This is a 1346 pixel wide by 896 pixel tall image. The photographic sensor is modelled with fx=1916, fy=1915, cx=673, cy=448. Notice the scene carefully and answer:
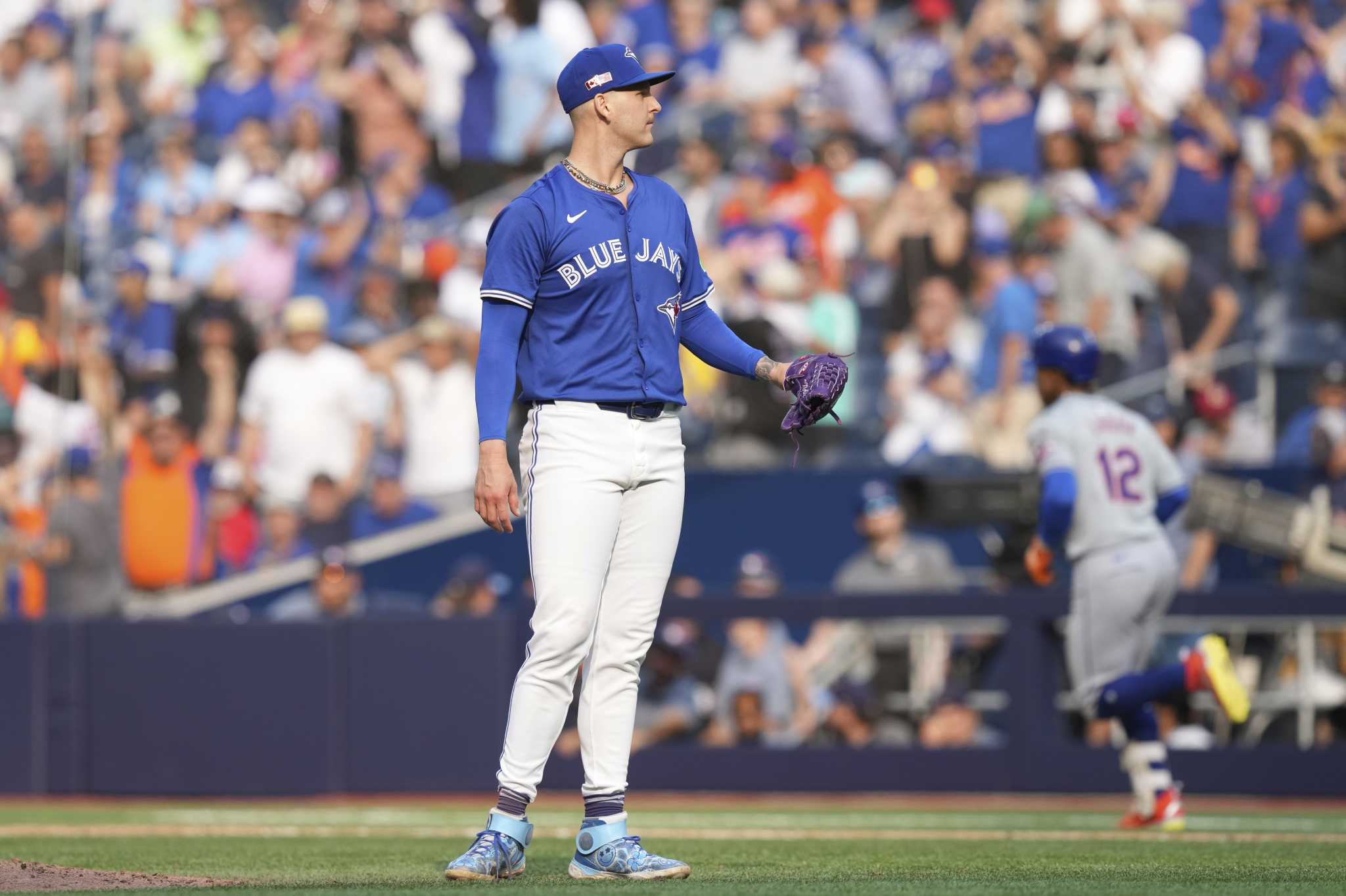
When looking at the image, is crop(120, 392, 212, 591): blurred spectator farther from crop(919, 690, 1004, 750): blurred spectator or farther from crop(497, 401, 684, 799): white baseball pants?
crop(497, 401, 684, 799): white baseball pants

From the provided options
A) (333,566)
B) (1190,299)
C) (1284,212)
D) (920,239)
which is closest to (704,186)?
(920,239)

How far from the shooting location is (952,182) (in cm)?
1264

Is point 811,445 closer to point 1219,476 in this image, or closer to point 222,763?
point 1219,476

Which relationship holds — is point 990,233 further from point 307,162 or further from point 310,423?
point 307,162

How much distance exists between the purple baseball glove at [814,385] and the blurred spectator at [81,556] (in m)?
6.24

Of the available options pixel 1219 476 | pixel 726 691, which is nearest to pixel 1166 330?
pixel 1219 476

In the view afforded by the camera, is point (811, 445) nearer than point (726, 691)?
No

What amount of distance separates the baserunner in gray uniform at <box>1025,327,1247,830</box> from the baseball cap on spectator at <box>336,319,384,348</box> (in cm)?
599

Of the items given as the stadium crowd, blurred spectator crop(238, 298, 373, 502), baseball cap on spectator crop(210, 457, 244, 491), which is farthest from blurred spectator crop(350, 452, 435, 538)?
baseball cap on spectator crop(210, 457, 244, 491)

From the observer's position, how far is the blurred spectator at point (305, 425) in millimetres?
11875

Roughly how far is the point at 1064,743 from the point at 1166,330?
347cm

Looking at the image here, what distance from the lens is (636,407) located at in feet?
16.3

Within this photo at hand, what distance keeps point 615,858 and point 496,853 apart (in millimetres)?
308

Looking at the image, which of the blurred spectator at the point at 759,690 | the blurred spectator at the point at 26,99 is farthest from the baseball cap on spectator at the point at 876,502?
the blurred spectator at the point at 26,99
